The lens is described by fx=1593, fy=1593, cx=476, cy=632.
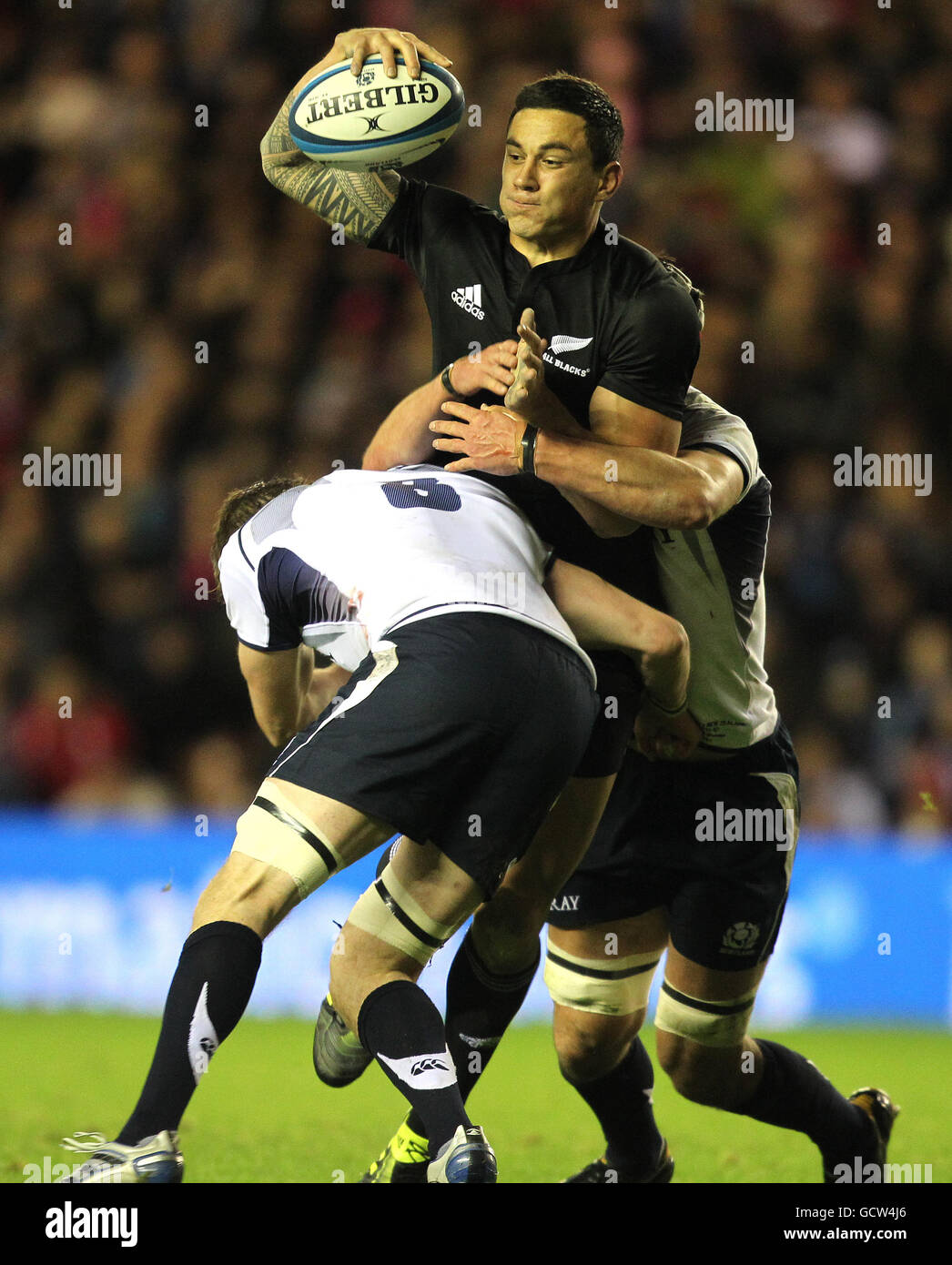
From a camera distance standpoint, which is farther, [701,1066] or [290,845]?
[701,1066]

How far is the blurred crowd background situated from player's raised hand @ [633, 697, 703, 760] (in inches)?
167

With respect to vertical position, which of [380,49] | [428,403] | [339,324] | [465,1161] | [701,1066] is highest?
[339,324]

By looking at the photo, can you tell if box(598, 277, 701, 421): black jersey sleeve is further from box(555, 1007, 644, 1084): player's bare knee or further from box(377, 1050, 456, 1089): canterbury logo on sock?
box(555, 1007, 644, 1084): player's bare knee

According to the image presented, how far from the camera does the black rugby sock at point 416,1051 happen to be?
2961mm

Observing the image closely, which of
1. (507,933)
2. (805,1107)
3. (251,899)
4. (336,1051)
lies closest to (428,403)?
(507,933)

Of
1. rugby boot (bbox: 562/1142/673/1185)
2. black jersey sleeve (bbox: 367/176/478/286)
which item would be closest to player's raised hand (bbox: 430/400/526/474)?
black jersey sleeve (bbox: 367/176/478/286)


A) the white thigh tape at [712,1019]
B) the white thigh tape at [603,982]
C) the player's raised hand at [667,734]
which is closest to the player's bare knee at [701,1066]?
the white thigh tape at [712,1019]

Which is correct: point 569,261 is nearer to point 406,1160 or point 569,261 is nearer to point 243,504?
point 243,504

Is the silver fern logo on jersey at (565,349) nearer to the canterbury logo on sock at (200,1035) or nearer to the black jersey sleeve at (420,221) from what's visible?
the black jersey sleeve at (420,221)

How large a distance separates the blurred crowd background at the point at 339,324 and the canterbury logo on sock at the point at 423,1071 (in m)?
5.39

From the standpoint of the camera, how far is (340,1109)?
5246mm

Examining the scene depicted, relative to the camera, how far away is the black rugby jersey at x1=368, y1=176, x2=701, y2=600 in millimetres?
3541

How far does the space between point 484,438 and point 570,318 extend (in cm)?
37
